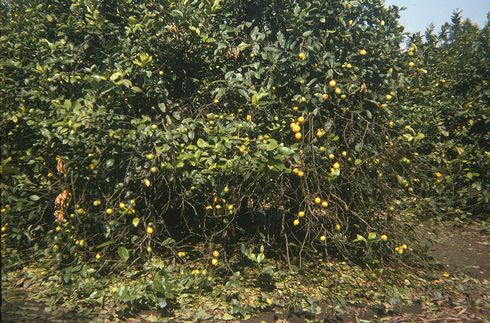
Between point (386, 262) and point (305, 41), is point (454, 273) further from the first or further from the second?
point (305, 41)

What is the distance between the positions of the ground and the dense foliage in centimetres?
27

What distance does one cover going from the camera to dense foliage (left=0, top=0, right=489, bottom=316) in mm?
3551

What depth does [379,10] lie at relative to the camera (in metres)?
3.87

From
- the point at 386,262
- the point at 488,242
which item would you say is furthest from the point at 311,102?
the point at 488,242

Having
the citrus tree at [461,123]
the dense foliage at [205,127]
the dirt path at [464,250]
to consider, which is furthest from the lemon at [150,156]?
the citrus tree at [461,123]

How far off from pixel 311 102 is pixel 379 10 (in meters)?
1.18

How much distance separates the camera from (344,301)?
349cm

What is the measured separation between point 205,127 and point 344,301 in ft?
6.30

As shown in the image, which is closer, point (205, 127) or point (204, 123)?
point (205, 127)

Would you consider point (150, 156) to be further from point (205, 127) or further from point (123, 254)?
point (123, 254)

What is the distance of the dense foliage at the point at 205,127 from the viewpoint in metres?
3.55

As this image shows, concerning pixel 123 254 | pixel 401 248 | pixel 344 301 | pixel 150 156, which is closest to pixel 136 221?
pixel 123 254

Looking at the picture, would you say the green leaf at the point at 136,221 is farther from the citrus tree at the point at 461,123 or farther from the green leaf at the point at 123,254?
the citrus tree at the point at 461,123

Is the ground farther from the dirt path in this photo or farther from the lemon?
the lemon
